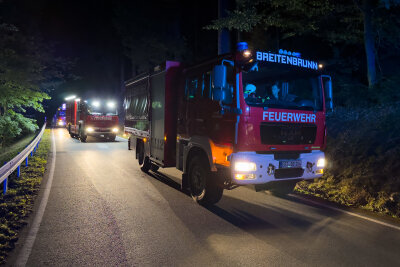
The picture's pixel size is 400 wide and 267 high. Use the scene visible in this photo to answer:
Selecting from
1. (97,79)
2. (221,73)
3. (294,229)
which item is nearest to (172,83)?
(221,73)

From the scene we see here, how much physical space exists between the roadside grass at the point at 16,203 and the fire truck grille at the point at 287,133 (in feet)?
13.5

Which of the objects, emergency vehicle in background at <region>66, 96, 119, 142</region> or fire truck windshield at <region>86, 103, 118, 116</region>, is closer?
emergency vehicle in background at <region>66, 96, 119, 142</region>

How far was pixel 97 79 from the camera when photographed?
50188mm

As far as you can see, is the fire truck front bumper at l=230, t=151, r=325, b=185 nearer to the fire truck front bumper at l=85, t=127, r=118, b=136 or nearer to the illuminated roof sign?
the illuminated roof sign

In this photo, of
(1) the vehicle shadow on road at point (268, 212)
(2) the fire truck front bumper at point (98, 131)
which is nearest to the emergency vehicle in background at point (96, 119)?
(2) the fire truck front bumper at point (98, 131)

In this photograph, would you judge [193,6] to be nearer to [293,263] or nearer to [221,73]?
[221,73]

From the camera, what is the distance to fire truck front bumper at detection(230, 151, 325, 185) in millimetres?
5500

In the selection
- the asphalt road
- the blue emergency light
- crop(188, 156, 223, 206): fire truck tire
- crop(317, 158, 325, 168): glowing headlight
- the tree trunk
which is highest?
the tree trunk

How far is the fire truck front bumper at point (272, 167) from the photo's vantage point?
18.0ft

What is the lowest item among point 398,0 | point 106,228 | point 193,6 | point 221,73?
point 106,228

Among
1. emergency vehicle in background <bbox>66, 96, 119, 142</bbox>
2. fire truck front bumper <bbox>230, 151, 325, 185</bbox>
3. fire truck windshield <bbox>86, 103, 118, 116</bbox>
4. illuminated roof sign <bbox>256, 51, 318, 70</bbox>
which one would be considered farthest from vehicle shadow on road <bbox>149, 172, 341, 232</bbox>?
fire truck windshield <bbox>86, 103, 118, 116</bbox>

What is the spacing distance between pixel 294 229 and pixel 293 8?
10.1 m

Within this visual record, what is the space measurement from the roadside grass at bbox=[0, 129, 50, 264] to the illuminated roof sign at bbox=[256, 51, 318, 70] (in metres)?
4.70

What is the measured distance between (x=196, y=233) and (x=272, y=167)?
179 centimetres
